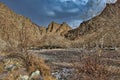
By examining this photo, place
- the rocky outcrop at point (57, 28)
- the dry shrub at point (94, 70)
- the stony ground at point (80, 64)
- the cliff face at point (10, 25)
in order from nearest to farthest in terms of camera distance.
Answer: the dry shrub at point (94, 70) < the stony ground at point (80, 64) < the cliff face at point (10, 25) < the rocky outcrop at point (57, 28)

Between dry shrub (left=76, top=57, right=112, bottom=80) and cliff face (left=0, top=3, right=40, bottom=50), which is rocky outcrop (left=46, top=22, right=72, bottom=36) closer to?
cliff face (left=0, top=3, right=40, bottom=50)

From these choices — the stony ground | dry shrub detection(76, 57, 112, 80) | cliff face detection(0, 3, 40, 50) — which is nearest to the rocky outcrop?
cliff face detection(0, 3, 40, 50)

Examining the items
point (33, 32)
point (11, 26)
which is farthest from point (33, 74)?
point (33, 32)

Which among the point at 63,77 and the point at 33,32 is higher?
the point at 33,32

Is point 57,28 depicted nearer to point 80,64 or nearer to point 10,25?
point 10,25

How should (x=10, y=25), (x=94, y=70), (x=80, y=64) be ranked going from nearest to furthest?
(x=94, y=70) < (x=80, y=64) < (x=10, y=25)

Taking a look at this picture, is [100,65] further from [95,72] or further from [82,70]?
[82,70]

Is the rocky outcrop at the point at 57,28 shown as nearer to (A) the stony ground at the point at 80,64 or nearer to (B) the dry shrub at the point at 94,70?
(A) the stony ground at the point at 80,64

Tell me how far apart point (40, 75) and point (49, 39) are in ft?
254

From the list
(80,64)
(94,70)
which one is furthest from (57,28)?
(94,70)

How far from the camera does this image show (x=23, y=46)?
83.0ft

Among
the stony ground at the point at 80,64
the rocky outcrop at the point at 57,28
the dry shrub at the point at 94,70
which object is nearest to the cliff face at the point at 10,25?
the rocky outcrop at the point at 57,28

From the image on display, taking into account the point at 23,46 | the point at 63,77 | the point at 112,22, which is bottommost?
the point at 63,77

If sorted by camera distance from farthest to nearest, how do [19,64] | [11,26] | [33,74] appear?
[11,26] < [19,64] < [33,74]
